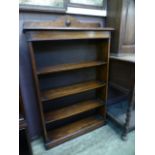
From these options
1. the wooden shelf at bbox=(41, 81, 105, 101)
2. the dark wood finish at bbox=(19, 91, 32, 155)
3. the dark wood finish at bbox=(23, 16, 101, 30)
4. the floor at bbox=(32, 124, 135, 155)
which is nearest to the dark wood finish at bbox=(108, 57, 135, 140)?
the floor at bbox=(32, 124, 135, 155)

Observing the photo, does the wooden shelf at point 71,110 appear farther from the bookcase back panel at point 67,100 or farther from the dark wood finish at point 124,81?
the dark wood finish at point 124,81

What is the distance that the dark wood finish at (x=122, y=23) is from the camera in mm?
1465

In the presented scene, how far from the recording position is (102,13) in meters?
1.61

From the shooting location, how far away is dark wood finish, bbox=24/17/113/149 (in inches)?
46.5

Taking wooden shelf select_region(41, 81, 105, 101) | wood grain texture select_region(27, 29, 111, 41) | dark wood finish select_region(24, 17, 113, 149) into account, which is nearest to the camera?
wood grain texture select_region(27, 29, 111, 41)

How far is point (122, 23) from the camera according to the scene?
1491 mm

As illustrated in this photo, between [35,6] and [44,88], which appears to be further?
[44,88]

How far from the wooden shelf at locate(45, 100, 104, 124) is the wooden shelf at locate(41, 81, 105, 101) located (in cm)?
28

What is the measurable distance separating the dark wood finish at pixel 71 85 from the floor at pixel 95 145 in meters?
0.07

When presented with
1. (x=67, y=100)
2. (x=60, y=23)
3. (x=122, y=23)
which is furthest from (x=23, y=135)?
(x=122, y=23)

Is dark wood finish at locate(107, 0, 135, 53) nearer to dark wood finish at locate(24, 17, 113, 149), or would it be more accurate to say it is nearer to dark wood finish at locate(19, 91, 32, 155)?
dark wood finish at locate(24, 17, 113, 149)

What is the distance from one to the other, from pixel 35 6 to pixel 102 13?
33.2 inches
